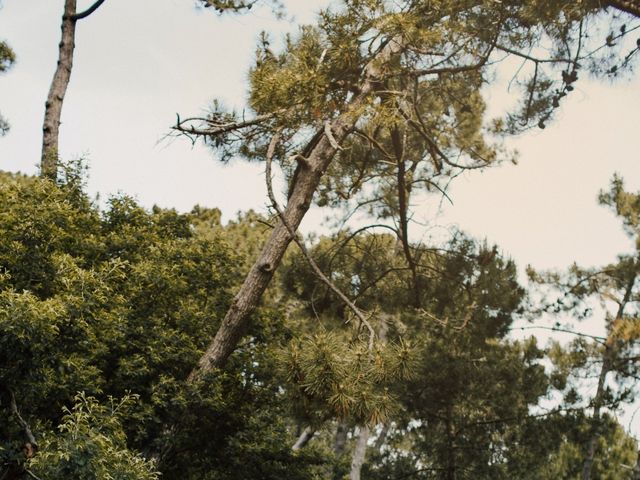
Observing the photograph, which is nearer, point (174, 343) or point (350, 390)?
point (350, 390)

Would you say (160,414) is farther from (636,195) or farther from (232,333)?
(636,195)

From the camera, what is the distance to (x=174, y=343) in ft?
24.9

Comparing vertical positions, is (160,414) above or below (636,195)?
below

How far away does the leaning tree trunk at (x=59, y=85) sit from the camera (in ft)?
27.5

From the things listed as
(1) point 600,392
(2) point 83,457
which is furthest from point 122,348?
(1) point 600,392

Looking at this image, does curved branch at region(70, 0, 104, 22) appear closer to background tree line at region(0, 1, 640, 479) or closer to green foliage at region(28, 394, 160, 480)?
background tree line at region(0, 1, 640, 479)

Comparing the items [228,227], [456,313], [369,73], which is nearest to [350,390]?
[369,73]

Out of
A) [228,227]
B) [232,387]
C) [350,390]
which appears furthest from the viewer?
[228,227]

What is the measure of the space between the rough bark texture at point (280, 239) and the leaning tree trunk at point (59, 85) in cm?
306

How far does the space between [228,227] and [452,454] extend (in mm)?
11277

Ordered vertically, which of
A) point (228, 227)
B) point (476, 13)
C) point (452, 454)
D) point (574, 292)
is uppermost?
point (228, 227)

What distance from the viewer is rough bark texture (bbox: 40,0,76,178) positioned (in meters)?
8.47

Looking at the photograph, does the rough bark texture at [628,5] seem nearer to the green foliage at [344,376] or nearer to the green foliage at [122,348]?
the green foliage at [344,376]

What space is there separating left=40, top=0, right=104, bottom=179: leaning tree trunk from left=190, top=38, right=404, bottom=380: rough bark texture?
306 cm
